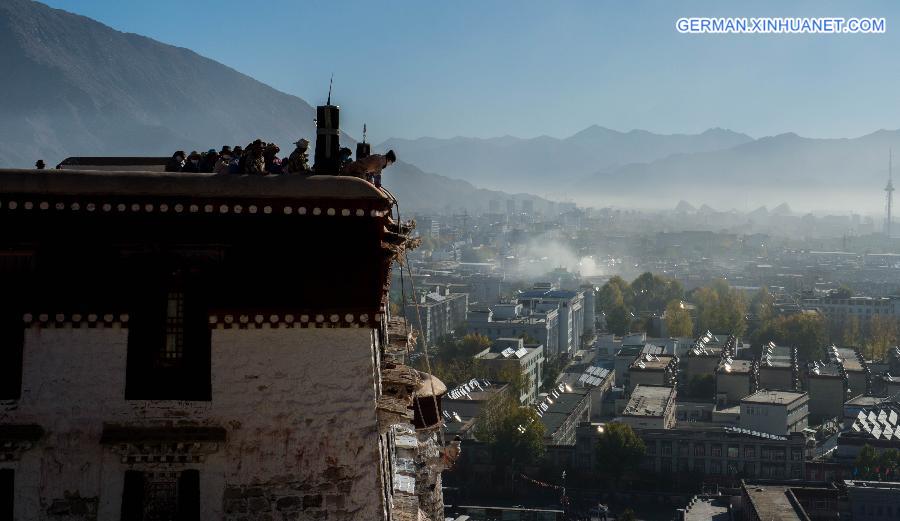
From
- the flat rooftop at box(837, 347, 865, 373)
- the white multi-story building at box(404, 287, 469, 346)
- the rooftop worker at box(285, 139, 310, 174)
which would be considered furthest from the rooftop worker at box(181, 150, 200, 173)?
the white multi-story building at box(404, 287, 469, 346)

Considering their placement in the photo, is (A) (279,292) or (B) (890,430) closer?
(A) (279,292)

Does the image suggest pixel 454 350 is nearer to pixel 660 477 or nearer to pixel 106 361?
pixel 660 477

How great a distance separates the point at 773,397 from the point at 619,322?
57329 mm

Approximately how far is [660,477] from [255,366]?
67.4m

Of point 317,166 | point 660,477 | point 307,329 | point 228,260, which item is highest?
point 317,166

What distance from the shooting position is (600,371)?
100062 mm

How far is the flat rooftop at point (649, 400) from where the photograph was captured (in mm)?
78625

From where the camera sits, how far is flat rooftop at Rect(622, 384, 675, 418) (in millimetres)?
78625

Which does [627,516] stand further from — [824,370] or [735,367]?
[824,370]

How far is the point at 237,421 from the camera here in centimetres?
902

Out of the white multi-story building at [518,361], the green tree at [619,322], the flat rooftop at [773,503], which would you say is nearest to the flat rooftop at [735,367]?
the white multi-story building at [518,361]

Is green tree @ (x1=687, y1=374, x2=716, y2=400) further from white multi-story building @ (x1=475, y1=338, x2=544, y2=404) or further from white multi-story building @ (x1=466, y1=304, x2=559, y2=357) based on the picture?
white multi-story building @ (x1=466, y1=304, x2=559, y2=357)

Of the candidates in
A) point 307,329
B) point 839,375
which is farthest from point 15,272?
point 839,375

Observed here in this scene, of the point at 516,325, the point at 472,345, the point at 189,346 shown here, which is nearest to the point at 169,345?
the point at 189,346
